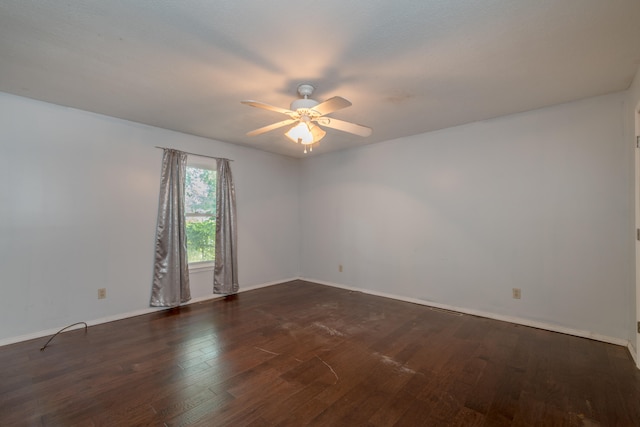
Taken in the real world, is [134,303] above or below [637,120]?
below

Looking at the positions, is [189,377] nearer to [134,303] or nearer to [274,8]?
[134,303]

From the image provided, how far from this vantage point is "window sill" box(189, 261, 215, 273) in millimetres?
4116

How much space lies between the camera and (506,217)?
131 inches

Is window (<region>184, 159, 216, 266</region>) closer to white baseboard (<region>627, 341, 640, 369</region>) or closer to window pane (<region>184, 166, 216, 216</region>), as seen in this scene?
window pane (<region>184, 166, 216, 216</region>)

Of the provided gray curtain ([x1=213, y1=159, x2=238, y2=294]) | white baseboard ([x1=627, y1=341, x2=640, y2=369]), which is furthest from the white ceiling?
white baseboard ([x1=627, y1=341, x2=640, y2=369])

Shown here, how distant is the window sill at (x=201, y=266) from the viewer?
4.12 meters

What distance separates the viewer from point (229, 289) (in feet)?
14.4

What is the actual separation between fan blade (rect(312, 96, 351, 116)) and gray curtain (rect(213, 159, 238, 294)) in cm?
260

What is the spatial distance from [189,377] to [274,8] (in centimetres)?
258

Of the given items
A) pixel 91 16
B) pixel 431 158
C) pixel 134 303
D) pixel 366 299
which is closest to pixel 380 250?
pixel 366 299

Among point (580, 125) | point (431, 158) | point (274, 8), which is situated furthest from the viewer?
point (431, 158)

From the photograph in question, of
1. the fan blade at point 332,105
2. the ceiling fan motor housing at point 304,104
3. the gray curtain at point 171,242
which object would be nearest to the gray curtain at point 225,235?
the gray curtain at point 171,242

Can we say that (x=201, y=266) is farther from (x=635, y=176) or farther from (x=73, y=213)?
(x=635, y=176)

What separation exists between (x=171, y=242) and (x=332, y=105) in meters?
2.94
